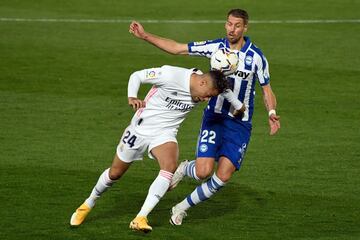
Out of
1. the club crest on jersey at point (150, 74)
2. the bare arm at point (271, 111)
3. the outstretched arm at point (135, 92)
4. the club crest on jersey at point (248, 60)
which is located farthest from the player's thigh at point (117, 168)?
the club crest on jersey at point (248, 60)

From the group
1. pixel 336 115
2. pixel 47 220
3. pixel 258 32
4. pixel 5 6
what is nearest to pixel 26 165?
pixel 47 220

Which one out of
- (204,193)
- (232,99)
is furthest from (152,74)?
(204,193)

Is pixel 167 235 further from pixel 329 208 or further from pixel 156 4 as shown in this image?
pixel 156 4

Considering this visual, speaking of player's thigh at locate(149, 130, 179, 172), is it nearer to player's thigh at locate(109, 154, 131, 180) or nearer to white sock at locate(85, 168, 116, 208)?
player's thigh at locate(109, 154, 131, 180)

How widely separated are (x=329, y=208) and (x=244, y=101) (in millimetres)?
1635

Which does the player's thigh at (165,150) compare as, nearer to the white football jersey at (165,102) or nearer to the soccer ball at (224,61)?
the white football jersey at (165,102)

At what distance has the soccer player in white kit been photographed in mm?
11078

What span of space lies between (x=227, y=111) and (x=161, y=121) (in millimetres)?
1134

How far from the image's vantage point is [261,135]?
53.4 ft

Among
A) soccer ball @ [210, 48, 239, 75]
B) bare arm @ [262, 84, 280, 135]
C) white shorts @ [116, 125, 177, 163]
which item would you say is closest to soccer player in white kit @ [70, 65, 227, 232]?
white shorts @ [116, 125, 177, 163]

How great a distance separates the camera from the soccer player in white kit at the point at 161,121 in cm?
1108

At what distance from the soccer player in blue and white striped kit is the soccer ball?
501mm

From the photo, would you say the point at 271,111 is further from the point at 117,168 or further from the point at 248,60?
the point at 117,168

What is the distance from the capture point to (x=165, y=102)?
1123 centimetres
